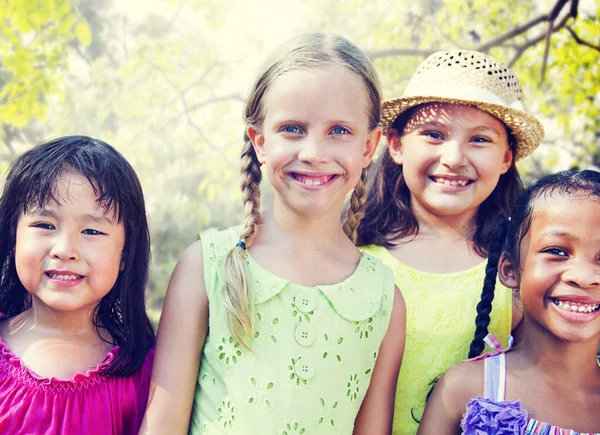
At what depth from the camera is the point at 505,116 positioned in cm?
232

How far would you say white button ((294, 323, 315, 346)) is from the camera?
1846mm

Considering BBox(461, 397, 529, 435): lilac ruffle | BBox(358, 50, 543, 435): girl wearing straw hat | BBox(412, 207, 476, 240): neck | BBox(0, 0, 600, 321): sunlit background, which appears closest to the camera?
BBox(461, 397, 529, 435): lilac ruffle

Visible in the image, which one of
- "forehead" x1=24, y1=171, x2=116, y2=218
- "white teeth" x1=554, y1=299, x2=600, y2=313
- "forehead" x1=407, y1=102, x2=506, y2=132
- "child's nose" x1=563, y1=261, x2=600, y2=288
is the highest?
"forehead" x1=407, y1=102, x2=506, y2=132

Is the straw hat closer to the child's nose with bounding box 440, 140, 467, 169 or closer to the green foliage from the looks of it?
the child's nose with bounding box 440, 140, 467, 169

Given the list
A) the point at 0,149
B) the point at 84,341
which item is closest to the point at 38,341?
the point at 84,341

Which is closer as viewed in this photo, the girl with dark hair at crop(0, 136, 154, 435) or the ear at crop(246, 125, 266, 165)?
the girl with dark hair at crop(0, 136, 154, 435)

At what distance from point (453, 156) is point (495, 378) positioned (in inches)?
30.6

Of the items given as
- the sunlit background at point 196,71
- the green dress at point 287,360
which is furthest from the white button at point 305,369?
the sunlit background at point 196,71

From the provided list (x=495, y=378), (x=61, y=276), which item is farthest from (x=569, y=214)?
(x=61, y=276)

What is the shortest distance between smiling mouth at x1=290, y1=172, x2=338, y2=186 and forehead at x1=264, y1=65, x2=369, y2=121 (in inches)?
6.5

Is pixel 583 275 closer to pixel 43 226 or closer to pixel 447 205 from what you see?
pixel 447 205

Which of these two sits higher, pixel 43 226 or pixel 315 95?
pixel 315 95

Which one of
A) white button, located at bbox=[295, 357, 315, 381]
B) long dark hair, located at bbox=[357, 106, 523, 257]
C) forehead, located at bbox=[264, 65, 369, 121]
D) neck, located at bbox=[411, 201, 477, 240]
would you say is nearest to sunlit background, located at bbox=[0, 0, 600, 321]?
long dark hair, located at bbox=[357, 106, 523, 257]

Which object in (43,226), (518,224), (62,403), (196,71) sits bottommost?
(62,403)
